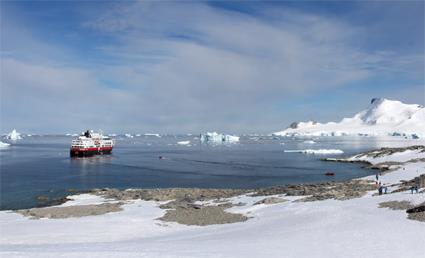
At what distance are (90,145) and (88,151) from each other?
283 cm

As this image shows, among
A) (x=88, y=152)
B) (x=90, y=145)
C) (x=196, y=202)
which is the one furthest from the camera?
(x=90, y=145)

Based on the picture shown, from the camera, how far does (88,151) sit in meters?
118

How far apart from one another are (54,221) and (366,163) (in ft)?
227

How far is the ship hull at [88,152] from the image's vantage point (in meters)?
114

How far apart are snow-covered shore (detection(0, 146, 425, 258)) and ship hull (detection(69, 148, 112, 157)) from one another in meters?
81.7

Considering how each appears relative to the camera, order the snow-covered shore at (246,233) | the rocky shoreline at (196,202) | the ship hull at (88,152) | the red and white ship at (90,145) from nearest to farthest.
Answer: the snow-covered shore at (246,233)
the rocky shoreline at (196,202)
the ship hull at (88,152)
the red and white ship at (90,145)

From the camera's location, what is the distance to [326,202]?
3222 cm

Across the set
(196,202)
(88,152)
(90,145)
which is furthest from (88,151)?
(196,202)

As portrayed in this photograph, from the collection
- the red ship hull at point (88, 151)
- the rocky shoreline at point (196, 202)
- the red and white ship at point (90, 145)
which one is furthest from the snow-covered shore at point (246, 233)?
the red and white ship at point (90, 145)

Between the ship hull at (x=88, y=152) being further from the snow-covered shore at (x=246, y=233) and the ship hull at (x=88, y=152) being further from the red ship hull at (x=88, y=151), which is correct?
the snow-covered shore at (x=246, y=233)

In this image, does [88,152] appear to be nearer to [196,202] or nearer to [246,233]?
[196,202]

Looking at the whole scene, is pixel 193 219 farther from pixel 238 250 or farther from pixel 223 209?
pixel 238 250

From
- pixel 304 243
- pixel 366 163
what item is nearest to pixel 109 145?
pixel 366 163

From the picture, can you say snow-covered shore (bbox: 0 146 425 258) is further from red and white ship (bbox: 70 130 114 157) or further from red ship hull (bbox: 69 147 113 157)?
red and white ship (bbox: 70 130 114 157)
